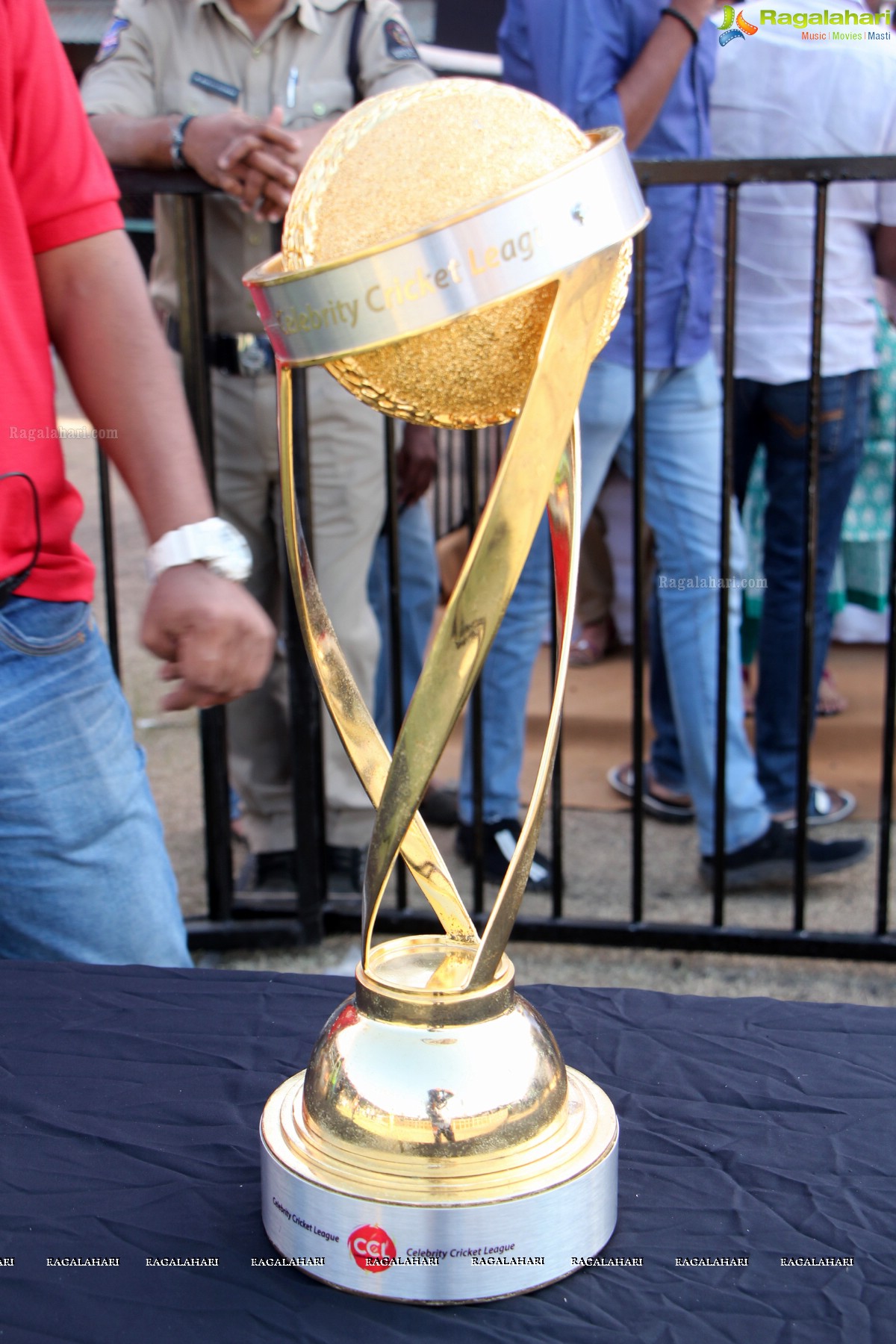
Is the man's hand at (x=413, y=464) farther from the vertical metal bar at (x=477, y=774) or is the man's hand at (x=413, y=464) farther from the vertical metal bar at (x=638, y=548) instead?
the vertical metal bar at (x=638, y=548)

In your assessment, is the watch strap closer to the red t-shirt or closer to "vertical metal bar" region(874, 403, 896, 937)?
the red t-shirt

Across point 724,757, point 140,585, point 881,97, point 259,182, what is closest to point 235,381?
point 259,182

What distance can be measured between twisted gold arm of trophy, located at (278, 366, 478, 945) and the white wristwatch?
0.31m

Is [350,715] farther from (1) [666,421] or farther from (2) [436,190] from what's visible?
(1) [666,421]

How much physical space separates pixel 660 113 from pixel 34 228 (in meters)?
1.61

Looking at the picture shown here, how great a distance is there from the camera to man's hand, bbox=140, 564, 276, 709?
1.09m

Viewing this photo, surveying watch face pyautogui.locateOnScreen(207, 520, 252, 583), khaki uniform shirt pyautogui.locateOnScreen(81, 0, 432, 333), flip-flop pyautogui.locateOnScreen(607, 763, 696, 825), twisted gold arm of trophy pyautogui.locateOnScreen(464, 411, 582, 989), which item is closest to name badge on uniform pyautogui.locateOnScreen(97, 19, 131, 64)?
khaki uniform shirt pyautogui.locateOnScreen(81, 0, 432, 333)

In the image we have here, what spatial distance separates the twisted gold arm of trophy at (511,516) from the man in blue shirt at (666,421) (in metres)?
1.85

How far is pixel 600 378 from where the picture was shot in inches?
100

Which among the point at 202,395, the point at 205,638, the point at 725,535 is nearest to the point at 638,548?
the point at 725,535

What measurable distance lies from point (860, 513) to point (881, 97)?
55.4 inches

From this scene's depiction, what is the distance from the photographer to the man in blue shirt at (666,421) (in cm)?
239

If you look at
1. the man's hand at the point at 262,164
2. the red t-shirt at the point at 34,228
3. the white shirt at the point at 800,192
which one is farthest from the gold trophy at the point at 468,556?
the white shirt at the point at 800,192

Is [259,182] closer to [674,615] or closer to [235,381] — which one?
[235,381]
